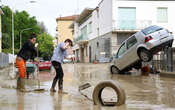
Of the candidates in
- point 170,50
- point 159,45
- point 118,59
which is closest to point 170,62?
point 170,50

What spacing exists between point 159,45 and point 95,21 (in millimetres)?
30647

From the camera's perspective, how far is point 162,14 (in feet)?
116

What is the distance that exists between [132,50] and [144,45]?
955 millimetres

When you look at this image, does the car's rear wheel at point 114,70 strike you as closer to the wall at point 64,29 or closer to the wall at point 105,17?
the wall at point 105,17

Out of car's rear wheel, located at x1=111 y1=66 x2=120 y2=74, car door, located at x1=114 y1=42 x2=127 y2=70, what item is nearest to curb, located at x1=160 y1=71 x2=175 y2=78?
car door, located at x1=114 y1=42 x2=127 y2=70

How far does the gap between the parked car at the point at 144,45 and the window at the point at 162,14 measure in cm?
2183

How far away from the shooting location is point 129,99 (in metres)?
7.23

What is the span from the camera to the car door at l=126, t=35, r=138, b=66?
13.9 m

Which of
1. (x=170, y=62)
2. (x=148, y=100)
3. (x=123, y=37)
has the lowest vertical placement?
(x=148, y=100)

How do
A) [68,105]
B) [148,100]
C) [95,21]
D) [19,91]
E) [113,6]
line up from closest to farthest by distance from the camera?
[68,105]
[148,100]
[19,91]
[113,6]
[95,21]

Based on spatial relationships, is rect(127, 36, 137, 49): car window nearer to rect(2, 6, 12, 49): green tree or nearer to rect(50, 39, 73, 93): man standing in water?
rect(50, 39, 73, 93): man standing in water

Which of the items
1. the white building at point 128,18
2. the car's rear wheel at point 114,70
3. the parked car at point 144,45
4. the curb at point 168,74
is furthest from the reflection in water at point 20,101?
the white building at point 128,18

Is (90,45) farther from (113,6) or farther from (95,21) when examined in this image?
(113,6)

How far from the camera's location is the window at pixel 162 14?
115ft
